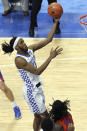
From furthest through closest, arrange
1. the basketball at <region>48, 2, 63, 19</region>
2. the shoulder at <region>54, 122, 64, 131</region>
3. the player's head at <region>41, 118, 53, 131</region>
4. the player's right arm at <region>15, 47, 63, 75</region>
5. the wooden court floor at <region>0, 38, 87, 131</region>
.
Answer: the wooden court floor at <region>0, 38, 87, 131</region> < the basketball at <region>48, 2, 63, 19</region> < the player's right arm at <region>15, 47, 63, 75</region> < the shoulder at <region>54, 122, 64, 131</region> < the player's head at <region>41, 118, 53, 131</region>

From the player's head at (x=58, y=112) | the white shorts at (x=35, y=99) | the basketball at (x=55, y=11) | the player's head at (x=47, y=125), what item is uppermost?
the basketball at (x=55, y=11)

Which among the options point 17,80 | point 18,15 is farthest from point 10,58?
point 18,15

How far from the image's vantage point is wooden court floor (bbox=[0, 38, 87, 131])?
4645 millimetres

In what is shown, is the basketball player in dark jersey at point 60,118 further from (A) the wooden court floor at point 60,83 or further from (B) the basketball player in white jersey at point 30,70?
(A) the wooden court floor at point 60,83

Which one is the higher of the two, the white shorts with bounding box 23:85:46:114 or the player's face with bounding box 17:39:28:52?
the player's face with bounding box 17:39:28:52

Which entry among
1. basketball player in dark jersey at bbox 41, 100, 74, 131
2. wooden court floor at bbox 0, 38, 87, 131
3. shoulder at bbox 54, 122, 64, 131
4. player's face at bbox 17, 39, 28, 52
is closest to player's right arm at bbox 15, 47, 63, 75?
player's face at bbox 17, 39, 28, 52

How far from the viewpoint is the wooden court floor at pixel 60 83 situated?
464 cm

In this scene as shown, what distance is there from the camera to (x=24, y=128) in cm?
448

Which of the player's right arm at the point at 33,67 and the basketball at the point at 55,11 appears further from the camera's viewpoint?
the basketball at the point at 55,11

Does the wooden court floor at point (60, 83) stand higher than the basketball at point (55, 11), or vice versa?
the basketball at point (55, 11)

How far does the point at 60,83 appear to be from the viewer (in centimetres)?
555

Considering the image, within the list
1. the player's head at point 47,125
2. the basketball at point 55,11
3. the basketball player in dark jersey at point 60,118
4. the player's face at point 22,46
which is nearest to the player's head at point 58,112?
the basketball player in dark jersey at point 60,118

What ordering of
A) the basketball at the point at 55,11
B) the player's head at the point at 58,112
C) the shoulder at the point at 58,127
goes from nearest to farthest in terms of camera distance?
the shoulder at the point at 58,127 → the player's head at the point at 58,112 → the basketball at the point at 55,11

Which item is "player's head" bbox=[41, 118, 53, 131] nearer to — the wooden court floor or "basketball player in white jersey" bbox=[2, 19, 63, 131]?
"basketball player in white jersey" bbox=[2, 19, 63, 131]
